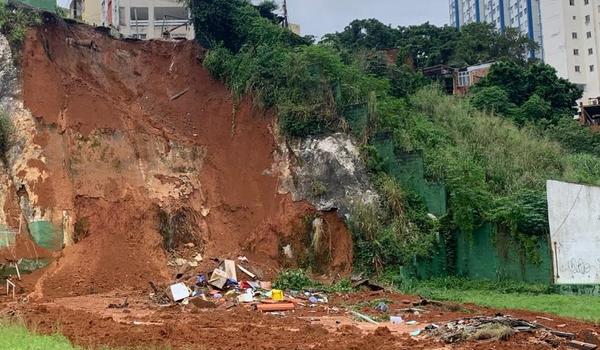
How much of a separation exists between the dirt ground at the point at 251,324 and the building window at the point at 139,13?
28010 mm

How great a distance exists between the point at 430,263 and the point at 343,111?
20.4ft

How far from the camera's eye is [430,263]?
A: 20234mm

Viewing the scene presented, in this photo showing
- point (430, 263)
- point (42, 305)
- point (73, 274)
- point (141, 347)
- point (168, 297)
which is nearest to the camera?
point (141, 347)

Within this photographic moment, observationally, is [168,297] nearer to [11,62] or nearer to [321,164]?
[321,164]

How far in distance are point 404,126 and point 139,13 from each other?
80.4 ft

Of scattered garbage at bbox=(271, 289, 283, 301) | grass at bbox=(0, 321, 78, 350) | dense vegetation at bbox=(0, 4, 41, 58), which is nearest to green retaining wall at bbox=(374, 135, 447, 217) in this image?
scattered garbage at bbox=(271, 289, 283, 301)

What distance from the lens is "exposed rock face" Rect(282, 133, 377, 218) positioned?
21609 millimetres

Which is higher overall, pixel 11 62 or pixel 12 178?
pixel 11 62

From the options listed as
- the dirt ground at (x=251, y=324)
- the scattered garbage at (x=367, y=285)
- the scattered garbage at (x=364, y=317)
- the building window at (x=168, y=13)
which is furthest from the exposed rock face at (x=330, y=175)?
the building window at (x=168, y=13)

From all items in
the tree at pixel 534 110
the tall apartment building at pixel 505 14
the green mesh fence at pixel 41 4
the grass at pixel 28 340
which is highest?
the tall apartment building at pixel 505 14

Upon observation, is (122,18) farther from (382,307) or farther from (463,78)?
(382,307)

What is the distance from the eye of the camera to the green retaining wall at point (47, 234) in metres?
19.6

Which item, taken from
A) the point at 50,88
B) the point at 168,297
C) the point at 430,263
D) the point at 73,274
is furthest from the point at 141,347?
the point at 50,88

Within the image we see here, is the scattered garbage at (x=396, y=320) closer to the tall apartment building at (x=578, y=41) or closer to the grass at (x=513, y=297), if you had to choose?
the grass at (x=513, y=297)
